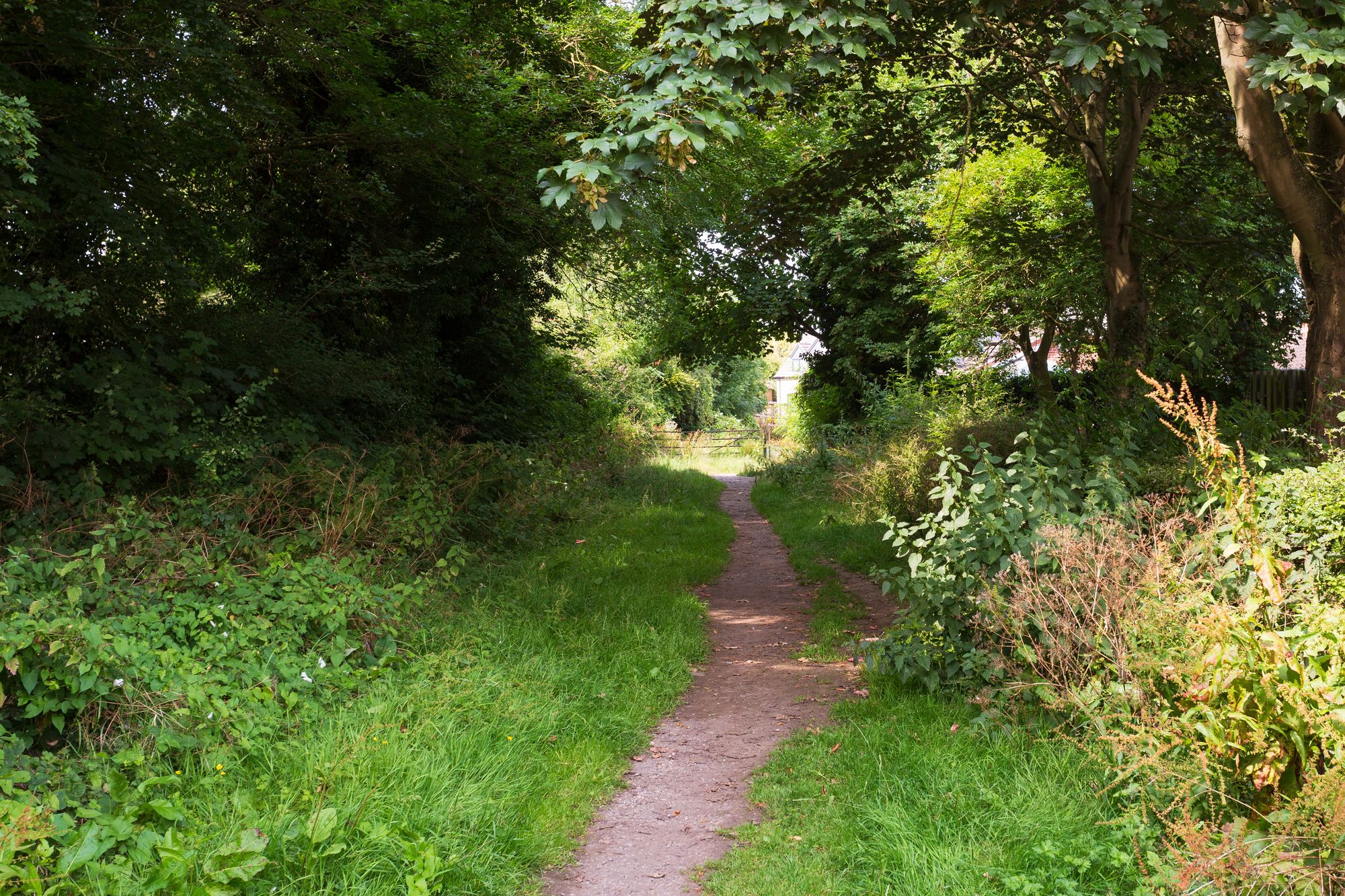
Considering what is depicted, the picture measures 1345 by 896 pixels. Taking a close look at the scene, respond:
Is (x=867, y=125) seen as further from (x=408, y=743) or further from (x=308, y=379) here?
(x=408, y=743)

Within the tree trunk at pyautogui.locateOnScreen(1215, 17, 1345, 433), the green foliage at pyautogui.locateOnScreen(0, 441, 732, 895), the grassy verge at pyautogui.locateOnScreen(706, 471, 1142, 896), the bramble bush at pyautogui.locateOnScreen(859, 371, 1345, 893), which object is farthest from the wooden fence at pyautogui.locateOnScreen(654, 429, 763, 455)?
the grassy verge at pyautogui.locateOnScreen(706, 471, 1142, 896)

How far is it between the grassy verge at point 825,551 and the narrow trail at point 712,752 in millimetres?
213

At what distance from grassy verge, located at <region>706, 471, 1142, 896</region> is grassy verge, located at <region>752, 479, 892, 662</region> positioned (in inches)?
82.6

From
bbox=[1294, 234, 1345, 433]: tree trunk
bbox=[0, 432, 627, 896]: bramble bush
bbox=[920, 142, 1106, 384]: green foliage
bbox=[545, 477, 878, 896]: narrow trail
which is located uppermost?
bbox=[920, 142, 1106, 384]: green foliage

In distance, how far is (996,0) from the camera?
6.06m

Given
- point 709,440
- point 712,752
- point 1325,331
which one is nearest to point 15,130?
point 712,752

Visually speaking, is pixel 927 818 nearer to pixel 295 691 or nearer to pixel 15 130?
pixel 295 691

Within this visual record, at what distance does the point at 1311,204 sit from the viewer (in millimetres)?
6887

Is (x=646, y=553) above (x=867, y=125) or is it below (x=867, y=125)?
below

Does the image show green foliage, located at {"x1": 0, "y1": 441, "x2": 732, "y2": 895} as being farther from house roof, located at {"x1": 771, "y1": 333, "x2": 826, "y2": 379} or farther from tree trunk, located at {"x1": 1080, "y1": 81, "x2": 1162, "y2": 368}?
house roof, located at {"x1": 771, "y1": 333, "x2": 826, "y2": 379}

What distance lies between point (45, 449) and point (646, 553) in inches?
238

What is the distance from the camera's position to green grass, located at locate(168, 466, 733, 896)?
356 cm

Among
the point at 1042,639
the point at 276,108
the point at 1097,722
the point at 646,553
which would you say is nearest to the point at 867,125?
the point at 646,553

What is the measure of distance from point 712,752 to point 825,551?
22.1 ft
